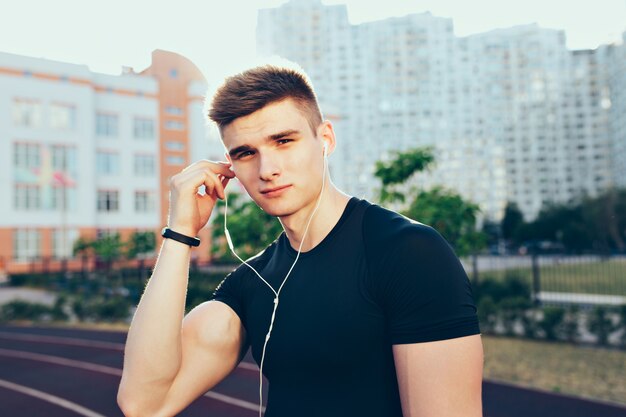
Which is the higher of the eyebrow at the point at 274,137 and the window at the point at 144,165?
the window at the point at 144,165

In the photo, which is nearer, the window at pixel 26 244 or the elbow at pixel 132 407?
the elbow at pixel 132 407

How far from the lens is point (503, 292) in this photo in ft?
46.4

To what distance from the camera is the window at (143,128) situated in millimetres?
41250

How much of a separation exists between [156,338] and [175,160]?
4503 centimetres

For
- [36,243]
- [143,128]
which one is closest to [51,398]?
[36,243]

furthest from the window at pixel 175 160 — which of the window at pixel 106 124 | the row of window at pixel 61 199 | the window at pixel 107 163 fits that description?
the window at pixel 106 124

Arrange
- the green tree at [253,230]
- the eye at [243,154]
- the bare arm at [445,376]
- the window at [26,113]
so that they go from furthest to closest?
1. the window at [26,113]
2. the green tree at [253,230]
3. the eye at [243,154]
4. the bare arm at [445,376]

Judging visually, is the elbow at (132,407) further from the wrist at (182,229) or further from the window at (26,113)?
the window at (26,113)

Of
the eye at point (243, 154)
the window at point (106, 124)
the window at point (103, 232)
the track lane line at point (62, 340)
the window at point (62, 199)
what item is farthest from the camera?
the window at point (106, 124)

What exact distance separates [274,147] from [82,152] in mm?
39502

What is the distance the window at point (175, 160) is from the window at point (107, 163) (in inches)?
189

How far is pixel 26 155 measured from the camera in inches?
1384

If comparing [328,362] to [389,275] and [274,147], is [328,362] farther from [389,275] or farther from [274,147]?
[274,147]

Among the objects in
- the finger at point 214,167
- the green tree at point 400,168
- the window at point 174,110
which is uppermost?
the window at point 174,110
